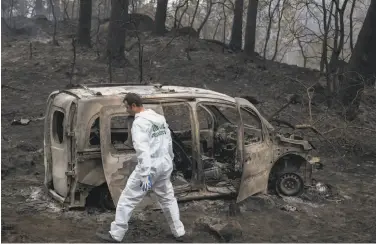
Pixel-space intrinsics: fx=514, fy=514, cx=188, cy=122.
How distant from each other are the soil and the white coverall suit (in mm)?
449

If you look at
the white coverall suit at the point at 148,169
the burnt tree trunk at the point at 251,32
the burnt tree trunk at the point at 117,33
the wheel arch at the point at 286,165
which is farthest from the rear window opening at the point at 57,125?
the burnt tree trunk at the point at 251,32

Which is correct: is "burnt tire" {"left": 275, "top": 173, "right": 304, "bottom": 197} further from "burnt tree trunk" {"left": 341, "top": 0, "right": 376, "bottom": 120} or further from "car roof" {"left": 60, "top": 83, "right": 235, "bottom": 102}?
"burnt tree trunk" {"left": 341, "top": 0, "right": 376, "bottom": 120}

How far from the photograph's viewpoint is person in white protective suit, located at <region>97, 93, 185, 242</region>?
5.45 meters

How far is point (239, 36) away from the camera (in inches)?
870

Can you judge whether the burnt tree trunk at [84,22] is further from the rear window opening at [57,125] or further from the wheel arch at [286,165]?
the wheel arch at [286,165]

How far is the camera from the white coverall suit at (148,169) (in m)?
5.45

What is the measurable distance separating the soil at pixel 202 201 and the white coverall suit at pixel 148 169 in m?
0.45

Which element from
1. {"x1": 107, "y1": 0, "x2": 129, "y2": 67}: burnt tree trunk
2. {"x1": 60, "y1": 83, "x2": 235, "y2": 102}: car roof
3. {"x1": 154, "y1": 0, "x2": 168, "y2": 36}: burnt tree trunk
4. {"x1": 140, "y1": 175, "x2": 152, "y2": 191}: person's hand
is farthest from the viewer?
{"x1": 154, "y1": 0, "x2": 168, "y2": 36}: burnt tree trunk

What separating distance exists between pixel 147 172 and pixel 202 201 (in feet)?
6.45

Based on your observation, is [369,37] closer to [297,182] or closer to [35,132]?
[297,182]

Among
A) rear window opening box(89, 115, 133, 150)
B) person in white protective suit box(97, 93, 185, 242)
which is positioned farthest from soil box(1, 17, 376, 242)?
rear window opening box(89, 115, 133, 150)

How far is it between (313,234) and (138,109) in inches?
110

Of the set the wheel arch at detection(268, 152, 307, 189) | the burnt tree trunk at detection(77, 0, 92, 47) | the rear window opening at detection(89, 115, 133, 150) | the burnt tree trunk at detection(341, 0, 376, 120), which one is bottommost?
the wheel arch at detection(268, 152, 307, 189)

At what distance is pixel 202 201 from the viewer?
7.16m
